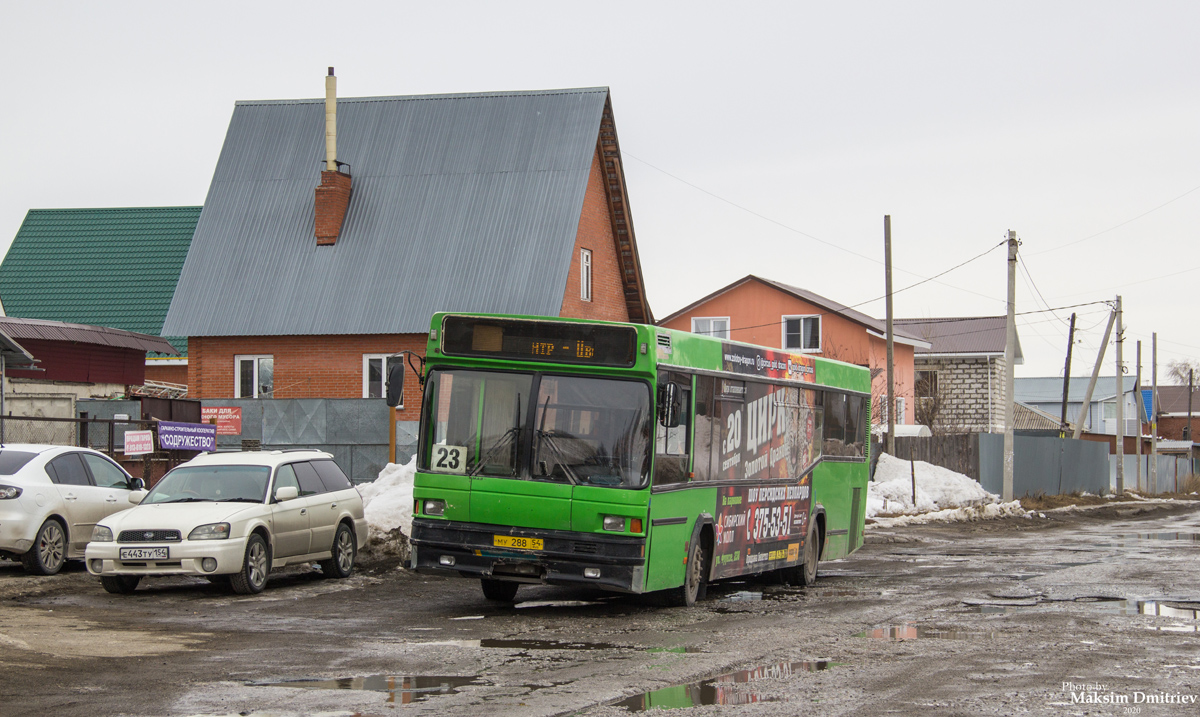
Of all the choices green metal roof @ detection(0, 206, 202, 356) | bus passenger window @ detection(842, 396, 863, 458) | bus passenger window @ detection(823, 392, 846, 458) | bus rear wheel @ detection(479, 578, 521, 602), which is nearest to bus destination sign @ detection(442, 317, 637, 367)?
bus rear wheel @ detection(479, 578, 521, 602)

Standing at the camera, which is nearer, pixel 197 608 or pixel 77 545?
pixel 197 608

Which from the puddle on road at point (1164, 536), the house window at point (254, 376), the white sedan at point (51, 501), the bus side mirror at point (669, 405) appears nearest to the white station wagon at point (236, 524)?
the white sedan at point (51, 501)

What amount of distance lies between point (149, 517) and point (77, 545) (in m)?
3.06

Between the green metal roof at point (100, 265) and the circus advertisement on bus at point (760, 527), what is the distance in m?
30.4

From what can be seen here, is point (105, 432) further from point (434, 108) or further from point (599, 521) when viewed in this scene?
point (599, 521)

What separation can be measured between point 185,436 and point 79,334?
15.4m

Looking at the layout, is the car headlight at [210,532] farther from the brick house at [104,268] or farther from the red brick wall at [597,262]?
the brick house at [104,268]

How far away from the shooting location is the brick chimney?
33312 millimetres

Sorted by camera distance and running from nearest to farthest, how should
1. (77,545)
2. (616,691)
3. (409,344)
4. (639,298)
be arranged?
(616,691) < (77,545) < (409,344) < (639,298)

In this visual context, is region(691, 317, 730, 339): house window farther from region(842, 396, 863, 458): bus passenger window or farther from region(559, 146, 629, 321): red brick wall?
region(842, 396, 863, 458): bus passenger window

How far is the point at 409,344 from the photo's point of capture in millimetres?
31953

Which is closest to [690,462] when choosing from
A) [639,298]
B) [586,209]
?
[586,209]

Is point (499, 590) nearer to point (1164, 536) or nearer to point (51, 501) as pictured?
point (51, 501)

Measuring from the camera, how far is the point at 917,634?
38.2 feet
